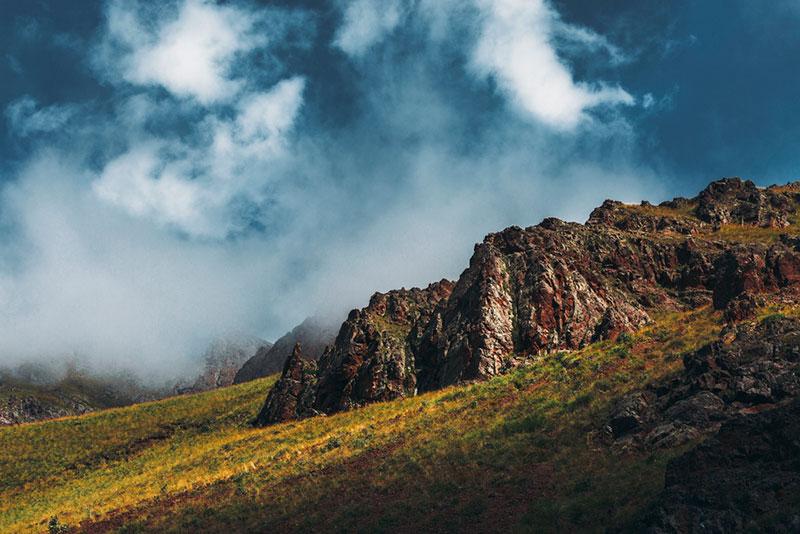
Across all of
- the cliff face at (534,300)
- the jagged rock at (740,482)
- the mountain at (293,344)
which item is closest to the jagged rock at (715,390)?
the jagged rock at (740,482)

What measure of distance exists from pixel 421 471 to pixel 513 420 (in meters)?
5.66

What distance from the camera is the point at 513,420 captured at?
2523 cm

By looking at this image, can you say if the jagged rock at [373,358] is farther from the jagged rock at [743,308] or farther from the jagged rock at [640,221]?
the jagged rock at [640,221]

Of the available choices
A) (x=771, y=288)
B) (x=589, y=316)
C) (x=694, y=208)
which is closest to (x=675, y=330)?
(x=771, y=288)

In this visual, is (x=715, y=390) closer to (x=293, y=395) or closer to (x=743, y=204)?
(x=293, y=395)

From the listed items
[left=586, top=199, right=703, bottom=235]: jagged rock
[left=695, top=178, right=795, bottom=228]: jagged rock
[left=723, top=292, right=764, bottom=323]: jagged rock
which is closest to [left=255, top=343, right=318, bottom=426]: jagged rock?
[left=723, top=292, right=764, bottom=323]: jagged rock

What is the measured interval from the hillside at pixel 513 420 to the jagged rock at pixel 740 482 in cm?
5

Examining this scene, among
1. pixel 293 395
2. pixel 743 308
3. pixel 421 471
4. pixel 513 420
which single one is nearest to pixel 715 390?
pixel 513 420

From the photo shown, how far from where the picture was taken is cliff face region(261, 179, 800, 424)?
4088 cm

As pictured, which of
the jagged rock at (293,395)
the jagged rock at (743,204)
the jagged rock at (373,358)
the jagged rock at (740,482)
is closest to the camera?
the jagged rock at (740,482)

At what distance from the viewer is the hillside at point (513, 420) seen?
15.0m

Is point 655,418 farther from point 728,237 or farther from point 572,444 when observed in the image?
point 728,237

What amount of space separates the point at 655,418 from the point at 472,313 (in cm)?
2637

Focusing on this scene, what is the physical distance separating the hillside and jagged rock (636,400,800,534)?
0.05 m
